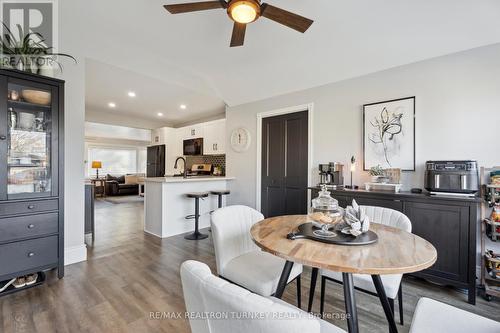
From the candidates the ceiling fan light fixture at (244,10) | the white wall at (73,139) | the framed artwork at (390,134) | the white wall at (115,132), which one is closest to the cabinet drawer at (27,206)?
the white wall at (73,139)

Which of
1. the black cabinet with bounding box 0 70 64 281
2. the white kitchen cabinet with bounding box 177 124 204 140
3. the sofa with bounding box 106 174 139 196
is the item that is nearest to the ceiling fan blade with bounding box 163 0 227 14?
the black cabinet with bounding box 0 70 64 281

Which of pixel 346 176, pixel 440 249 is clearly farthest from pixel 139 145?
pixel 440 249

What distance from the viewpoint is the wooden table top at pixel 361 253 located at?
3.19ft

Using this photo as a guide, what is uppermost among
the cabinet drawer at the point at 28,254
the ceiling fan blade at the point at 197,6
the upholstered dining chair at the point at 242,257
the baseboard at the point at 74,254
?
the ceiling fan blade at the point at 197,6

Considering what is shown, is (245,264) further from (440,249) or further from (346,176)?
(346,176)

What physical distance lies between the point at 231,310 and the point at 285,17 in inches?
81.8

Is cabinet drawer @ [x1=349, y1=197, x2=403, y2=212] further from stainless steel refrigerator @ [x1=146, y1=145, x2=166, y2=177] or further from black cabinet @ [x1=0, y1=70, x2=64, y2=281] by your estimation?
stainless steel refrigerator @ [x1=146, y1=145, x2=166, y2=177]

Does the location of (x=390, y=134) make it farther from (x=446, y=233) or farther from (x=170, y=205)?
(x=170, y=205)

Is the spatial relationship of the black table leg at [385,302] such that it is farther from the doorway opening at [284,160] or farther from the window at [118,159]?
the window at [118,159]

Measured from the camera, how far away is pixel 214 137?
559 cm

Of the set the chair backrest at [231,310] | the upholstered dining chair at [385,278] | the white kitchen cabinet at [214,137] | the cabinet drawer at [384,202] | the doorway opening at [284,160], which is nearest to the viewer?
the chair backrest at [231,310]

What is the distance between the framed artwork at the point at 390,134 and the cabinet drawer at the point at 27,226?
12.0ft

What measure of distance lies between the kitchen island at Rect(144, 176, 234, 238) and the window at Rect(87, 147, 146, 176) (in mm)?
7714

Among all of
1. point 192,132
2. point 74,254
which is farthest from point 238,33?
point 192,132
